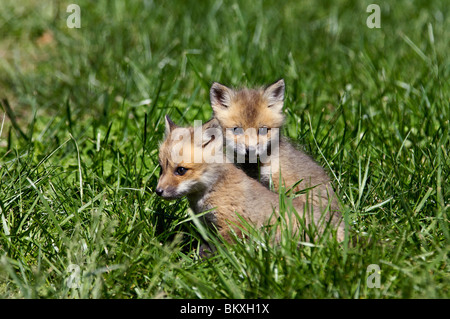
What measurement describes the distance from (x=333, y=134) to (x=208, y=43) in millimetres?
2844

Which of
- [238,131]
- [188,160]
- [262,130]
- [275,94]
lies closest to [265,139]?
[262,130]

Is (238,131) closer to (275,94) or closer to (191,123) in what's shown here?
(275,94)

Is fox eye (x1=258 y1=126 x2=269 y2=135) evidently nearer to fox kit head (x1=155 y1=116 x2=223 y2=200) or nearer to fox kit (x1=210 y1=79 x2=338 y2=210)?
fox kit (x1=210 y1=79 x2=338 y2=210)

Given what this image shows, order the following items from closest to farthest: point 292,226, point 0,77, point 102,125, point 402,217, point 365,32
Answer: point 292,226, point 402,217, point 102,125, point 0,77, point 365,32

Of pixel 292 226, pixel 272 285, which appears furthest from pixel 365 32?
pixel 272 285

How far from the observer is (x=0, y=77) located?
7.88 meters

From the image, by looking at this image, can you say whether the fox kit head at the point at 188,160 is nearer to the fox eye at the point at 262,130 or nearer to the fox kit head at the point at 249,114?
the fox kit head at the point at 249,114

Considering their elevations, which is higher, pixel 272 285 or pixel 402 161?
pixel 402 161

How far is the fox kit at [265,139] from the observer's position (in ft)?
16.0

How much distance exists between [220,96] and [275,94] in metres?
0.50

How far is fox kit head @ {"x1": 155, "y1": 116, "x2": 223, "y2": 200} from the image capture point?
4.30 meters

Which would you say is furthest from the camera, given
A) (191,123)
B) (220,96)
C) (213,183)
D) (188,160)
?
(191,123)

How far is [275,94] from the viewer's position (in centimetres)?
529

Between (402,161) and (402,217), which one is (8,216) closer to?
(402,217)
